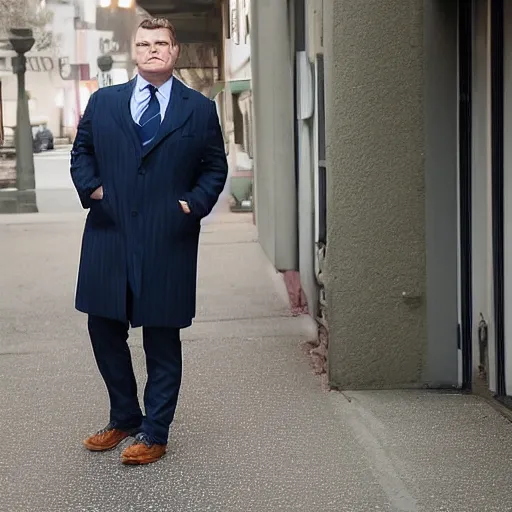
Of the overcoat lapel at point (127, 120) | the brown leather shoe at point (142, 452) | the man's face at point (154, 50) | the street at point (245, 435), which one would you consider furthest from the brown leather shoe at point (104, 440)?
the man's face at point (154, 50)

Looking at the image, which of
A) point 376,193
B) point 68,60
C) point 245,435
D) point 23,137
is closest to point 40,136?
point 23,137

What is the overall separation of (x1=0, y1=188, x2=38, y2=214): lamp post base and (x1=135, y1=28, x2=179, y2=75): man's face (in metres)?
7.36

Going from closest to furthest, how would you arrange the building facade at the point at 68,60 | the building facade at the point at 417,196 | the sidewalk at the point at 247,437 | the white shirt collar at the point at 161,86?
1. the sidewalk at the point at 247,437
2. the white shirt collar at the point at 161,86
3. the building facade at the point at 417,196
4. the building facade at the point at 68,60

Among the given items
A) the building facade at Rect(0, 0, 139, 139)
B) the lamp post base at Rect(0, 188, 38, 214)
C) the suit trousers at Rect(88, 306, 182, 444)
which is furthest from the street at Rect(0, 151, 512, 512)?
the building facade at Rect(0, 0, 139, 139)

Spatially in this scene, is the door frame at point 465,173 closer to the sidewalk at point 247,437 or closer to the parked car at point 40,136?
the sidewalk at point 247,437

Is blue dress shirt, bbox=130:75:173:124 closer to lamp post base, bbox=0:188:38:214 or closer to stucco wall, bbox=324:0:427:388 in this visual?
stucco wall, bbox=324:0:427:388

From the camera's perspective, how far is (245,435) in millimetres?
5004

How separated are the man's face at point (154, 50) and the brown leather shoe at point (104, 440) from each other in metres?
1.61

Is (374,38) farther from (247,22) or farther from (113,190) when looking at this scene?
(247,22)

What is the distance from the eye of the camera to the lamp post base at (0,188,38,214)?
11531 millimetres

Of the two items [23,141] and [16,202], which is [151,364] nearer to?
[16,202]

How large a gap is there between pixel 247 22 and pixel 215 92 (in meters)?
1.54

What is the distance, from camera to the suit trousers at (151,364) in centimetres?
459

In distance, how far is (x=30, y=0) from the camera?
1141cm
